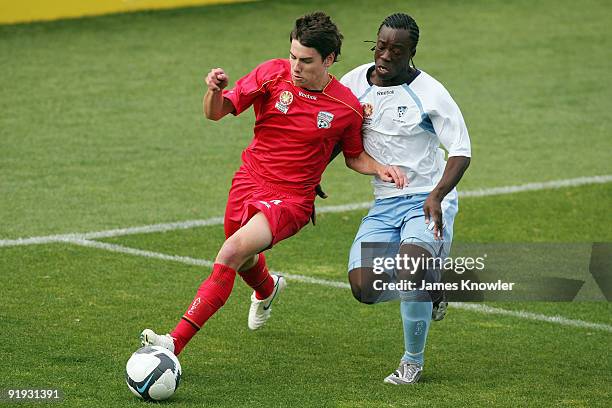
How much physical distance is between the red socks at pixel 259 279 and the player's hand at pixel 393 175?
1.18 meters

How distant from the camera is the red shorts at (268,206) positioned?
7.50 meters

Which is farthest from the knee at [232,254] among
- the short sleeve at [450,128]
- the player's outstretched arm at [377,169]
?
the short sleeve at [450,128]

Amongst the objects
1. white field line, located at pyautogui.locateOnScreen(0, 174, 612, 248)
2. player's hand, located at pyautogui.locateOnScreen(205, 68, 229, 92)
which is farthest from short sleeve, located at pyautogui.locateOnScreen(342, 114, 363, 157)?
white field line, located at pyautogui.locateOnScreen(0, 174, 612, 248)

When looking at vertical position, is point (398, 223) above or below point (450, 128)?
below

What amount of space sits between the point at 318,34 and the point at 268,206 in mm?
1038

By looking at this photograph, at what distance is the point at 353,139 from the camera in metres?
7.73

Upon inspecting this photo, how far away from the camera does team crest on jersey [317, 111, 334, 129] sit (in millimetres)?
7633

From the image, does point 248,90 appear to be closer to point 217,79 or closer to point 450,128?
point 217,79

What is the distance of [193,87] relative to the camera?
1606cm

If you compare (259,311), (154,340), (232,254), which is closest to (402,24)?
(232,254)

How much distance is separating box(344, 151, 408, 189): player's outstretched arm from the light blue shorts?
14 cm

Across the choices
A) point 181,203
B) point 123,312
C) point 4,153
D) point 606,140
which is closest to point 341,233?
point 181,203

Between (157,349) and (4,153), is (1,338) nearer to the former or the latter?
(157,349)

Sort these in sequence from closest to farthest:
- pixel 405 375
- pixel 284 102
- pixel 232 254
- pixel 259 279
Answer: pixel 232 254 → pixel 405 375 → pixel 284 102 → pixel 259 279
